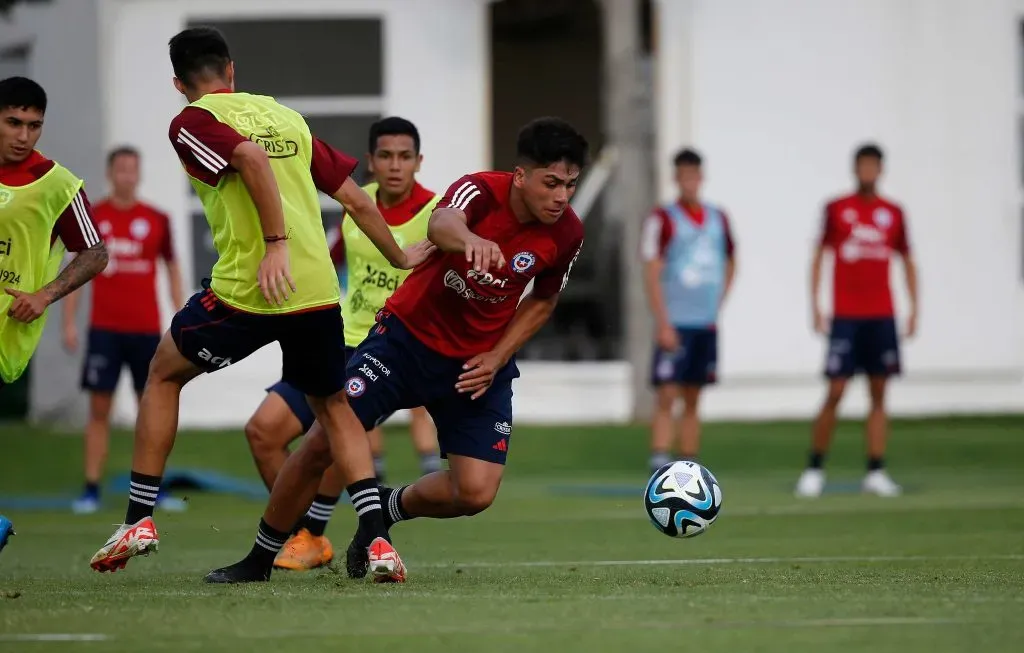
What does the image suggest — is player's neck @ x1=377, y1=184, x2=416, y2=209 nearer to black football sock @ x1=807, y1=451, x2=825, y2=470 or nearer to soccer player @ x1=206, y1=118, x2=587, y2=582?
soccer player @ x1=206, y1=118, x2=587, y2=582

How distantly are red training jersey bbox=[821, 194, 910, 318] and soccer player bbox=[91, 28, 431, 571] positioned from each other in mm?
6632

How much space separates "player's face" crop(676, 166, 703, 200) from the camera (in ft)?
44.5

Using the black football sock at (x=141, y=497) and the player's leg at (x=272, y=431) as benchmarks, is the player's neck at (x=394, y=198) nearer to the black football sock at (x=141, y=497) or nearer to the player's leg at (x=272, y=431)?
the player's leg at (x=272, y=431)

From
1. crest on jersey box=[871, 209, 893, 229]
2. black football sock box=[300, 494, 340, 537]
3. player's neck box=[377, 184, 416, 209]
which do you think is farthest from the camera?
crest on jersey box=[871, 209, 893, 229]

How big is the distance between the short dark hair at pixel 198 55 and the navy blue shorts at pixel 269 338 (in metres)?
0.89

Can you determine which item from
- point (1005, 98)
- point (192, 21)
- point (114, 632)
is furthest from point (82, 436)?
point (114, 632)

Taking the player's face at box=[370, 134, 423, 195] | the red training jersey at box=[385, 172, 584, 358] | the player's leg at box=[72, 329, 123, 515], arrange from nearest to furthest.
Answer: the red training jersey at box=[385, 172, 584, 358]
the player's face at box=[370, 134, 423, 195]
the player's leg at box=[72, 329, 123, 515]

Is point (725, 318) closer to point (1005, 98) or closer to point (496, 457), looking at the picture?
point (1005, 98)

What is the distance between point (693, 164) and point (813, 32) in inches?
205

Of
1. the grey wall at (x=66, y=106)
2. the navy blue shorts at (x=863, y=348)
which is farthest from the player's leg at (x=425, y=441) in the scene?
the grey wall at (x=66, y=106)

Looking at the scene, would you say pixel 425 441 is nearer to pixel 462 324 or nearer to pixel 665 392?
pixel 665 392

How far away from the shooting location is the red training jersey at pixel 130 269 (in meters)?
12.6

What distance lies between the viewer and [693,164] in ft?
44.5

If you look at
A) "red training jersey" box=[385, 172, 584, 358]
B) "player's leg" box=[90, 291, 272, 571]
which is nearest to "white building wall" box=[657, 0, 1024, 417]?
"red training jersey" box=[385, 172, 584, 358]
